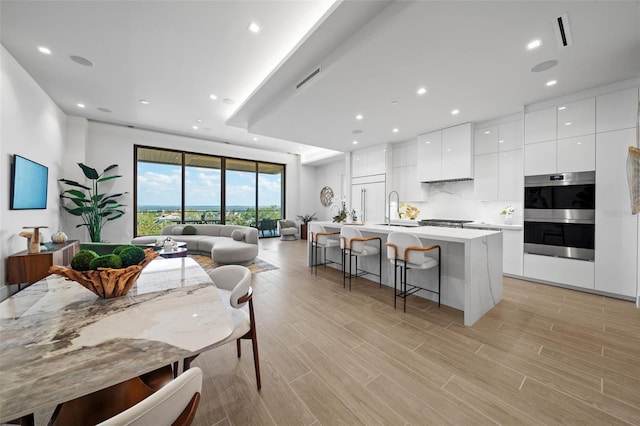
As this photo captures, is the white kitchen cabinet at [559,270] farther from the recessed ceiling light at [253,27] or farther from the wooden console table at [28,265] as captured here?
the wooden console table at [28,265]

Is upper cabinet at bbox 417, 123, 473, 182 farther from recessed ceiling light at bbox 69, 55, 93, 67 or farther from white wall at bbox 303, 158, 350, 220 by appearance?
recessed ceiling light at bbox 69, 55, 93, 67

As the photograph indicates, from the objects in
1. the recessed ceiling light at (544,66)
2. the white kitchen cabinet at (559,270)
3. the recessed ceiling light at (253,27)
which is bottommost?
the white kitchen cabinet at (559,270)

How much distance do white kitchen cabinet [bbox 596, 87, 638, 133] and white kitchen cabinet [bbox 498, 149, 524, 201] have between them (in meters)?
1.00

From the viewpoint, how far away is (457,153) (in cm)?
470

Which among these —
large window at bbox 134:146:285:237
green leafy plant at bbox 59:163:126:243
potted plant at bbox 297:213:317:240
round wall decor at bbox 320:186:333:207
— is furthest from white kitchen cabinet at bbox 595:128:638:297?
green leafy plant at bbox 59:163:126:243

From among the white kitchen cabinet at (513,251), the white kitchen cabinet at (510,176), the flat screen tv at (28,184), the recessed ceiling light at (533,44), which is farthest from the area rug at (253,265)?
the recessed ceiling light at (533,44)

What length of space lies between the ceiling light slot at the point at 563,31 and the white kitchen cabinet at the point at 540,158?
169 centimetres

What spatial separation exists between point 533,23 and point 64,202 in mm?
8222

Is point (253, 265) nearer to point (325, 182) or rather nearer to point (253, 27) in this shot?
point (253, 27)

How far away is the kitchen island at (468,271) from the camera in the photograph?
93.3 inches

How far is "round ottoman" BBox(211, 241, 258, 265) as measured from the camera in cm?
448

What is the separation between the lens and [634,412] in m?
1.39

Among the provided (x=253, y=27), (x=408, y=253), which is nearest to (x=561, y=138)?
(x=408, y=253)

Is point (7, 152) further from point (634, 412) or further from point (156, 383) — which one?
point (634, 412)
